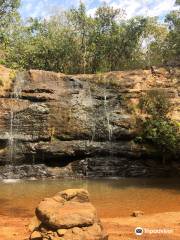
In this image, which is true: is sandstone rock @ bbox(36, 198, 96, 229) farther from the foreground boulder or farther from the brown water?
the brown water

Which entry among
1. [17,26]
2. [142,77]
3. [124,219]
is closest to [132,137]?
[142,77]

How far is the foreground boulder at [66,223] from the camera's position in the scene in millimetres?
7047

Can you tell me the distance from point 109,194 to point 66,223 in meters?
6.96

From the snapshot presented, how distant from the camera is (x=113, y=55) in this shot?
98.2ft

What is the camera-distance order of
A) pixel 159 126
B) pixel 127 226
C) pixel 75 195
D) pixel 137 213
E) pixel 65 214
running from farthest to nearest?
pixel 159 126 → pixel 137 213 → pixel 127 226 → pixel 75 195 → pixel 65 214

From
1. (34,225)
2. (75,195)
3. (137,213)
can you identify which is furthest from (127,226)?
(34,225)

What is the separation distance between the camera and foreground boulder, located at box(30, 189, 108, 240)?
7.05m

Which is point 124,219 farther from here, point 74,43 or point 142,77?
point 74,43

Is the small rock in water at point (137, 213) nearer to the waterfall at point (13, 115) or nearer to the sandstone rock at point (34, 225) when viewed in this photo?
the sandstone rock at point (34, 225)

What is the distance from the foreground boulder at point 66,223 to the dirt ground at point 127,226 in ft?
2.67

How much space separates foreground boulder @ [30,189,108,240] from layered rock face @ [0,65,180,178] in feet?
33.6

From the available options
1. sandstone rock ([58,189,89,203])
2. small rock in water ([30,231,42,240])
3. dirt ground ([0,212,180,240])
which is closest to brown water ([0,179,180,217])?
dirt ground ([0,212,180,240])

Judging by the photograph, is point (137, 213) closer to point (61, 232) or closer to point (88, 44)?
point (61, 232)

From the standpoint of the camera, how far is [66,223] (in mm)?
7117
